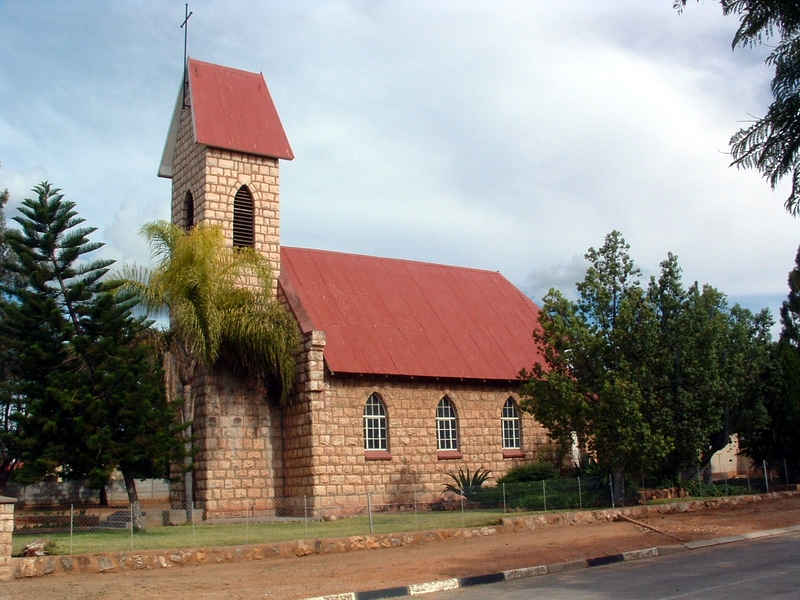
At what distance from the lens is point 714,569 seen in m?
14.2

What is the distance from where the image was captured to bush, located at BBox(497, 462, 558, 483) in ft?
101

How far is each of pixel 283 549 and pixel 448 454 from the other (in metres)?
14.2

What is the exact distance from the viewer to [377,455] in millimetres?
29297

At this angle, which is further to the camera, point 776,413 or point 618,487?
point 776,413

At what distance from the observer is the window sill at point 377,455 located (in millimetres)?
29094

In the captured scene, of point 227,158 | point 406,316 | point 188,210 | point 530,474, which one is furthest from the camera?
point 406,316

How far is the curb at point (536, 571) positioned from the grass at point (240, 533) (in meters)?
5.08

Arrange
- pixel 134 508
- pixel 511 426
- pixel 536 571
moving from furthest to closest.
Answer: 1. pixel 511 426
2. pixel 134 508
3. pixel 536 571

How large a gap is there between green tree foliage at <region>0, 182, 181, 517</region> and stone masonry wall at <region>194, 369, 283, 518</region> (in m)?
4.05

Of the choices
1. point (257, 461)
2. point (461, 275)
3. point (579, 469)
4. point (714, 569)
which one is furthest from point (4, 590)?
point (461, 275)

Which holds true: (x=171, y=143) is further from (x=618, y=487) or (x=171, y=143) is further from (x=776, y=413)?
(x=776, y=413)

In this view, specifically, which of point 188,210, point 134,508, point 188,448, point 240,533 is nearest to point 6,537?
point 240,533

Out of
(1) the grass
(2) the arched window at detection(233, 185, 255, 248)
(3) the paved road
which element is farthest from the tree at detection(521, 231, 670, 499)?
(2) the arched window at detection(233, 185, 255, 248)

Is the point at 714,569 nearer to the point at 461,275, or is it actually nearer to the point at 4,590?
the point at 4,590
